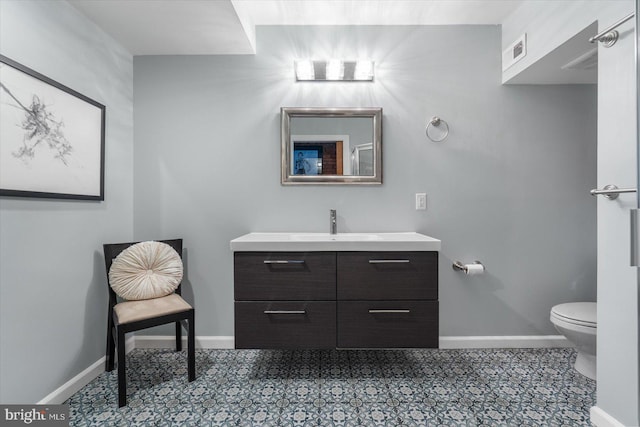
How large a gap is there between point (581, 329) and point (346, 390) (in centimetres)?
137

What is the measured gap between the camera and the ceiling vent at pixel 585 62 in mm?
1741

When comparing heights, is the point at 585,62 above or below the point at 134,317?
above

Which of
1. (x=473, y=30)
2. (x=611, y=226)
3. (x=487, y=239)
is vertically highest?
(x=473, y=30)

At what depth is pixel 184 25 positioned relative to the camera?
183cm

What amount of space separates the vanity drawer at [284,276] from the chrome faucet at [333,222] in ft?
1.60

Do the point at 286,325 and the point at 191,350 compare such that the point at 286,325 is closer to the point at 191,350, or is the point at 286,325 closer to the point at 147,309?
→ the point at 191,350

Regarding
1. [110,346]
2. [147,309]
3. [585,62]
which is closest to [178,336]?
[110,346]

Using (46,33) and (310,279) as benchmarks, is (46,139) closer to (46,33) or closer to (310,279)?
(46,33)

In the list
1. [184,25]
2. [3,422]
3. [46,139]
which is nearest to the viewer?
[3,422]

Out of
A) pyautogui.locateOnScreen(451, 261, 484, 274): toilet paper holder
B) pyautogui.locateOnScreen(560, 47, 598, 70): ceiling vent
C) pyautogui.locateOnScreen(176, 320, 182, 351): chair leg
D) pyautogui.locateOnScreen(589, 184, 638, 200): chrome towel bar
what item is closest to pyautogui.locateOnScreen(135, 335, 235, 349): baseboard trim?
pyautogui.locateOnScreen(176, 320, 182, 351): chair leg

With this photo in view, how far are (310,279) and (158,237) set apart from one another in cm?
127

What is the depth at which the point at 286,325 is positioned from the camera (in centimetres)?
170

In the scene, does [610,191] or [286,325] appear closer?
[610,191]

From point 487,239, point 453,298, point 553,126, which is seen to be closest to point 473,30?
point 553,126
